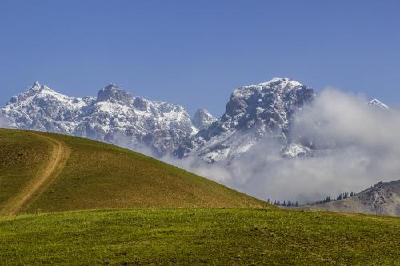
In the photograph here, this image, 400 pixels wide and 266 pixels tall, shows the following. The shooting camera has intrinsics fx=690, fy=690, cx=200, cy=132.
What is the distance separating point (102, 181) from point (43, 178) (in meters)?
9.12

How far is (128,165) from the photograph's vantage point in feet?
383

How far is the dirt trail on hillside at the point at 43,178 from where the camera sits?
94.0 meters

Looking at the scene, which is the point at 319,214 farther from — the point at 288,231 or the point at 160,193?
the point at 160,193

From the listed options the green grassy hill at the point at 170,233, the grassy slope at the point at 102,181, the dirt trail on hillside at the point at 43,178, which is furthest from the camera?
the grassy slope at the point at 102,181

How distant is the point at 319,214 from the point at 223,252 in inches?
738

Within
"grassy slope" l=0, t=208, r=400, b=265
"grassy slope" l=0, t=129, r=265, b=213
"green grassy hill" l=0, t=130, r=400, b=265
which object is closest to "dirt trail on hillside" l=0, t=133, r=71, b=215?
"green grassy hill" l=0, t=130, r=400, b=265

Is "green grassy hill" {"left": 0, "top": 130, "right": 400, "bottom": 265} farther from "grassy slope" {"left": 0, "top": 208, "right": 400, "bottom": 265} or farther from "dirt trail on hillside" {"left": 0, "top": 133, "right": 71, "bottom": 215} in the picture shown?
"dirt trail on hillside" {"left": 0, "top": 133, "right": 71, "bottom": 215}

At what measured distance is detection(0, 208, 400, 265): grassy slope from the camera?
5400 centimetres

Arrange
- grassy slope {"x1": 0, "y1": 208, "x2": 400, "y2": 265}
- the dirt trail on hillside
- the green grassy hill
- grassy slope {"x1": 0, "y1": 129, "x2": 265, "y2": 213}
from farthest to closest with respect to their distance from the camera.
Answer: grassy slope {"x1": 0, "y1": 129, "x2": 265, "y2": 213}, the dirt trail on hillside, the green grassy hill, grassy slope {"x1": 0, "y1": 208, "x2": 400, "y2": 265}

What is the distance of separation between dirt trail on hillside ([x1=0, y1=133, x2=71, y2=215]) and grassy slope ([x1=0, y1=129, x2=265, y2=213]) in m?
0.91

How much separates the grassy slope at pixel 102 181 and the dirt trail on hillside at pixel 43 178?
0.91 metres

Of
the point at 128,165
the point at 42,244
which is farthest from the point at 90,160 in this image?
the point at 42,244

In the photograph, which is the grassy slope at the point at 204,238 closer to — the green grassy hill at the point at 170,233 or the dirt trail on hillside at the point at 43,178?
the green grassy hill at the point at 170,233

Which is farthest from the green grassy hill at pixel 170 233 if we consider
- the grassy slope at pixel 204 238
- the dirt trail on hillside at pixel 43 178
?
the dirt trail on hillside at pixel 43 178
